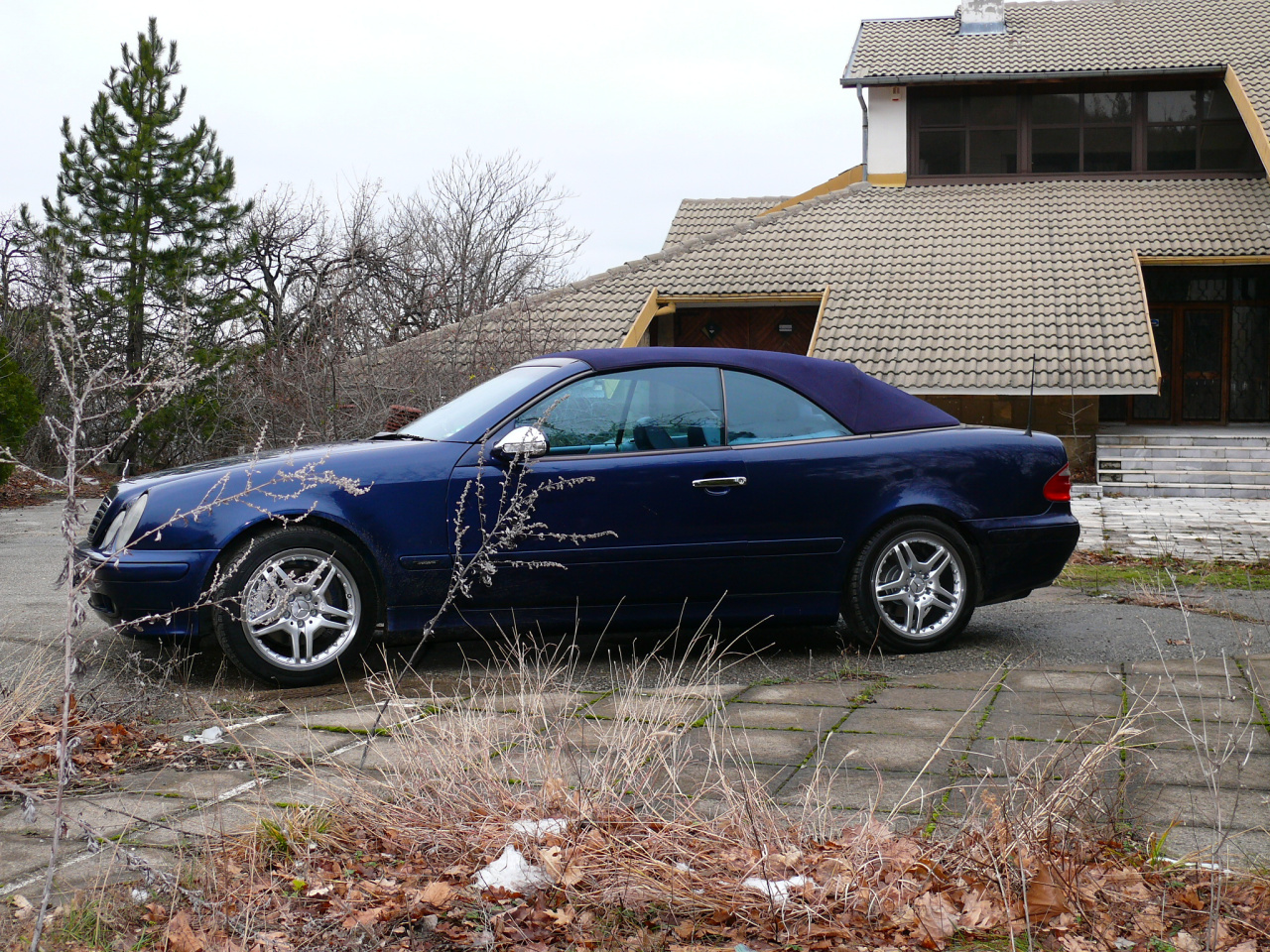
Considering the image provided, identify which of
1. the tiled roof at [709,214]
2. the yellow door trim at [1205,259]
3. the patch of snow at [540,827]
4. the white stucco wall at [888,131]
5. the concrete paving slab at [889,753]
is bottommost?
the concrete paving slab at [889,753]

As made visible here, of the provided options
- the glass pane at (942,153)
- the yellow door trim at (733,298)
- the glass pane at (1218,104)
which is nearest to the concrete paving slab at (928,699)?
the yellow door trim at (733,298)

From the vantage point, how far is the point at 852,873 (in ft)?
9.11

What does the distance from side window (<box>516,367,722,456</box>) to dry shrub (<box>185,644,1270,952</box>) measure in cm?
248

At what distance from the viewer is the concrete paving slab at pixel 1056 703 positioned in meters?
4.59

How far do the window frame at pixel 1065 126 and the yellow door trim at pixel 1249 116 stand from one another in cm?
75

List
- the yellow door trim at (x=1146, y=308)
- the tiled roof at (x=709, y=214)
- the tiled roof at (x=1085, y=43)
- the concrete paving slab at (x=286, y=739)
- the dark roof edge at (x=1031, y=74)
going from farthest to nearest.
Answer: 1. the tiled roof at (x=709, y=214)
2. the tiled roof at (x=1085, y=43)
3. the dark roof edge at (x=1031, y=74)
4. the yellow door trim at (x=1146, y=308)
5. the concrete paving slab at (x=286, y=739)

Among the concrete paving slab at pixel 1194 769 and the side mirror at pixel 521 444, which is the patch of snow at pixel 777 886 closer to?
the concrete paving slab at pixel 1194 769

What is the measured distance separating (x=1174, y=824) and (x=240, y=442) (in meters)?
14.8

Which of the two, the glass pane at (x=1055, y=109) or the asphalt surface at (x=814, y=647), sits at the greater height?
the glass pane at (x=1055, y=109)

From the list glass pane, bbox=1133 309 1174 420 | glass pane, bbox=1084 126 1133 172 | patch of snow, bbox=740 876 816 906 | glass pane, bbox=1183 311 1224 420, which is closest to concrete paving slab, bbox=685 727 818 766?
patch of snow, bbox=740 876 816 906

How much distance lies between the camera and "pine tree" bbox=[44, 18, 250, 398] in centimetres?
2573

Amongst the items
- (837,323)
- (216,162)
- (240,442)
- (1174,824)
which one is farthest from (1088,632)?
(216,162)

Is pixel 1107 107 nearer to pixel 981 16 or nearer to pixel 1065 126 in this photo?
pixel 1065 126

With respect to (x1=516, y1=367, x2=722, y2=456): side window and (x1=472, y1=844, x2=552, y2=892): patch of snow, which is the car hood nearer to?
(x1=516, y1=367, x2=722, y2=456): side window
